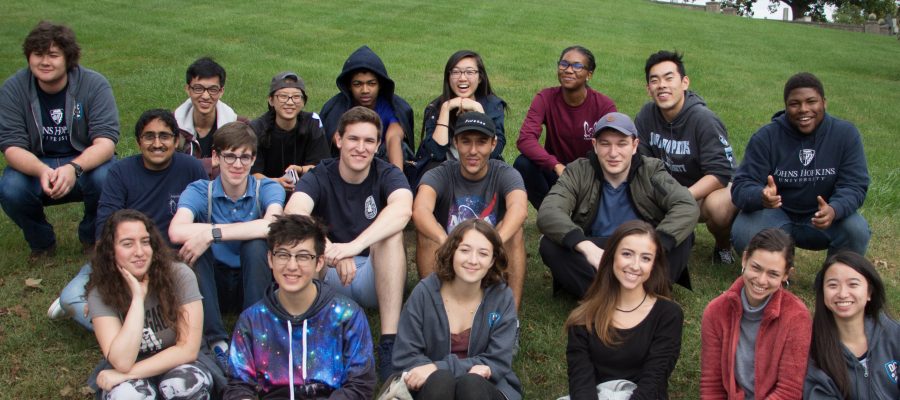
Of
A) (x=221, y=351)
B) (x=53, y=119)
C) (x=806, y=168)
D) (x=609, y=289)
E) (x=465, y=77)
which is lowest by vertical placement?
(x=221, y=351)

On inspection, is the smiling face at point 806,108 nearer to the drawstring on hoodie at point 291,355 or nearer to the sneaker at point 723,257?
the sneaker at point 723,257

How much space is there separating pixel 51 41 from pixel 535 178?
4.04 metres

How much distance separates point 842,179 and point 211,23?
15967 mm

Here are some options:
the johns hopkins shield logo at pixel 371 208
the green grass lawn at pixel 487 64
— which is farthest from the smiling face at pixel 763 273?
the johns hopkins shield logo at pixel 371 208

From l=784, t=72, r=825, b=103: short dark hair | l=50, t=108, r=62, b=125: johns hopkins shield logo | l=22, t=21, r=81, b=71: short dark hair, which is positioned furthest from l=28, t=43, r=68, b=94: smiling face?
l=784, t=72, r=825, b=103: short dark hair

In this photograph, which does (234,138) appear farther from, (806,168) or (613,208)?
(806,168)

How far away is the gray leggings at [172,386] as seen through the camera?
3.98 meters

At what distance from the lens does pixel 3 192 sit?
6270 millimetres

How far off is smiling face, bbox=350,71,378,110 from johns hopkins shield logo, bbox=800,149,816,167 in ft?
11.1

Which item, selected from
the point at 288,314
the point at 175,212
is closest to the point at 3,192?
the point at 175,212

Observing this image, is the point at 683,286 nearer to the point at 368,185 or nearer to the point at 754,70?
the point at 368,185

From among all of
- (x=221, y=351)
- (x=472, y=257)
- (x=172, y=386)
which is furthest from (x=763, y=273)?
(x=221, y=351)

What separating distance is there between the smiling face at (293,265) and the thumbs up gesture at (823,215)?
11.9 feet

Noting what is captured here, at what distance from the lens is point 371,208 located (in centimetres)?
542
